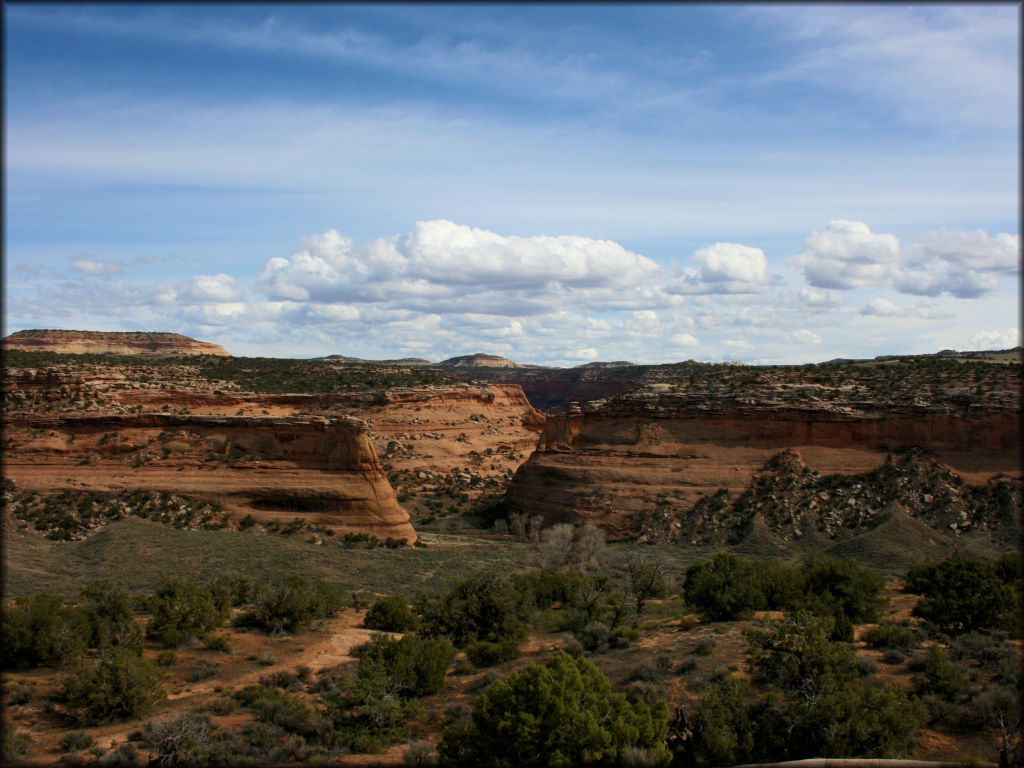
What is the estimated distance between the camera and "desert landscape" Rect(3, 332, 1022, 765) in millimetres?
13781

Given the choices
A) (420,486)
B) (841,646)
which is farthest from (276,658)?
(420,486)

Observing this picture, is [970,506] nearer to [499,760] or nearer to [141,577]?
[499,760]

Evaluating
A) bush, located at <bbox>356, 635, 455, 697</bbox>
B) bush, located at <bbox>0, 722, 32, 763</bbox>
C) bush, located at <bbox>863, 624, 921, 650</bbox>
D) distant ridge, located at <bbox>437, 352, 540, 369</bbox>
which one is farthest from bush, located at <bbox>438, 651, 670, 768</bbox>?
distant ridge, located at <bbox>437, 352, 540, 369</bbox>

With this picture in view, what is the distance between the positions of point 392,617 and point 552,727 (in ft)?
33.2

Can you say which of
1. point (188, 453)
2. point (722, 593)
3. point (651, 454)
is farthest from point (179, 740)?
point (651, 454)

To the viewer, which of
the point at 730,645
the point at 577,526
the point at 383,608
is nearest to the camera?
the point at 730,645

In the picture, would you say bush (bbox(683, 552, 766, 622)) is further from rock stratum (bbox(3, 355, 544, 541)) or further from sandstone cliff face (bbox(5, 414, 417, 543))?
rock stratum (bbox(3, 355, 544, 541))

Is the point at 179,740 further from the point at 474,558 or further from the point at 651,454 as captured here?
the point at 651,454

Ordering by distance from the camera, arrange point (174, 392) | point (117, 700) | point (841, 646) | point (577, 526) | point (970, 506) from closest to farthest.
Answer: point (117, 700)
point (841, 646)
point (970, 506)
point (577, 526)
point (174, 392)

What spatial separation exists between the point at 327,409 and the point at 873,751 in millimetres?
45020

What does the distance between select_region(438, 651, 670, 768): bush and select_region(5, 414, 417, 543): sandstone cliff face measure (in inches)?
810

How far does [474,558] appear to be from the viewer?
101ft

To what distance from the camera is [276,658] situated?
18.0 metres

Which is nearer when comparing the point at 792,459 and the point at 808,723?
the point at 808,723
